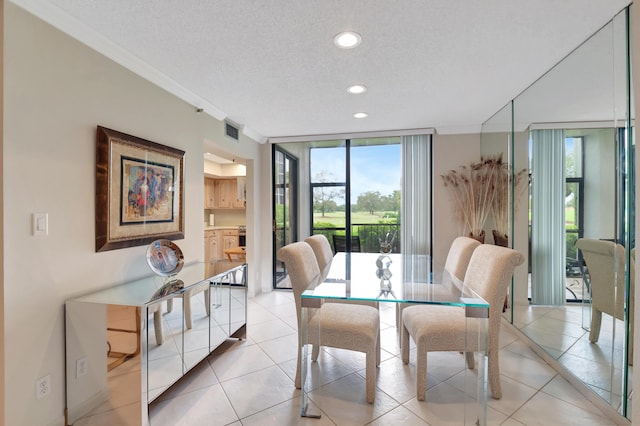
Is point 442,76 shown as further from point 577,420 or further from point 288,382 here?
point 288,382

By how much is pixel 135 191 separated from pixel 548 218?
3.42 m

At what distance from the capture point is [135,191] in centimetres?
224

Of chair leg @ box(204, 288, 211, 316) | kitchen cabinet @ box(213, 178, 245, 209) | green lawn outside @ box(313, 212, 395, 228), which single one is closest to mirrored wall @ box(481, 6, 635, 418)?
green lawn outside @ box(313, 212, 395, 228)

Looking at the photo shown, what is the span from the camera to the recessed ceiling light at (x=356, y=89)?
268cm

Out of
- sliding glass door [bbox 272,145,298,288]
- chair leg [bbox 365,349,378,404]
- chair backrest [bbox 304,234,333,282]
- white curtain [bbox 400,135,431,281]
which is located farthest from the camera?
sliding glass door [bbox 272,145,298,288]

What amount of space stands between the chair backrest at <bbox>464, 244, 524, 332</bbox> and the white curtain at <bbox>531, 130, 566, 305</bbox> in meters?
0.85

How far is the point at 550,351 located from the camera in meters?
2.42

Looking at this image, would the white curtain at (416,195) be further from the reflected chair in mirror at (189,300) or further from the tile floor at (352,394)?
the reflected chair in mirror at (189,300)

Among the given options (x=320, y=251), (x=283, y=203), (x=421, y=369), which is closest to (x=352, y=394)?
(x=421, y=369)

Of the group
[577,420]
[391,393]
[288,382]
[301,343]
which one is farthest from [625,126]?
[288,382]

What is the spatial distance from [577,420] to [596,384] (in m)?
0.33

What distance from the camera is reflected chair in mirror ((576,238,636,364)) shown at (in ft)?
5.75

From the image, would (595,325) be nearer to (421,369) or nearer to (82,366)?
(421,369)

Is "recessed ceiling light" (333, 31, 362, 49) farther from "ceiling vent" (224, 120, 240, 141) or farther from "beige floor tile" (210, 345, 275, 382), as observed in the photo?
"beige floor tile" (210, 345, 275, 382)
